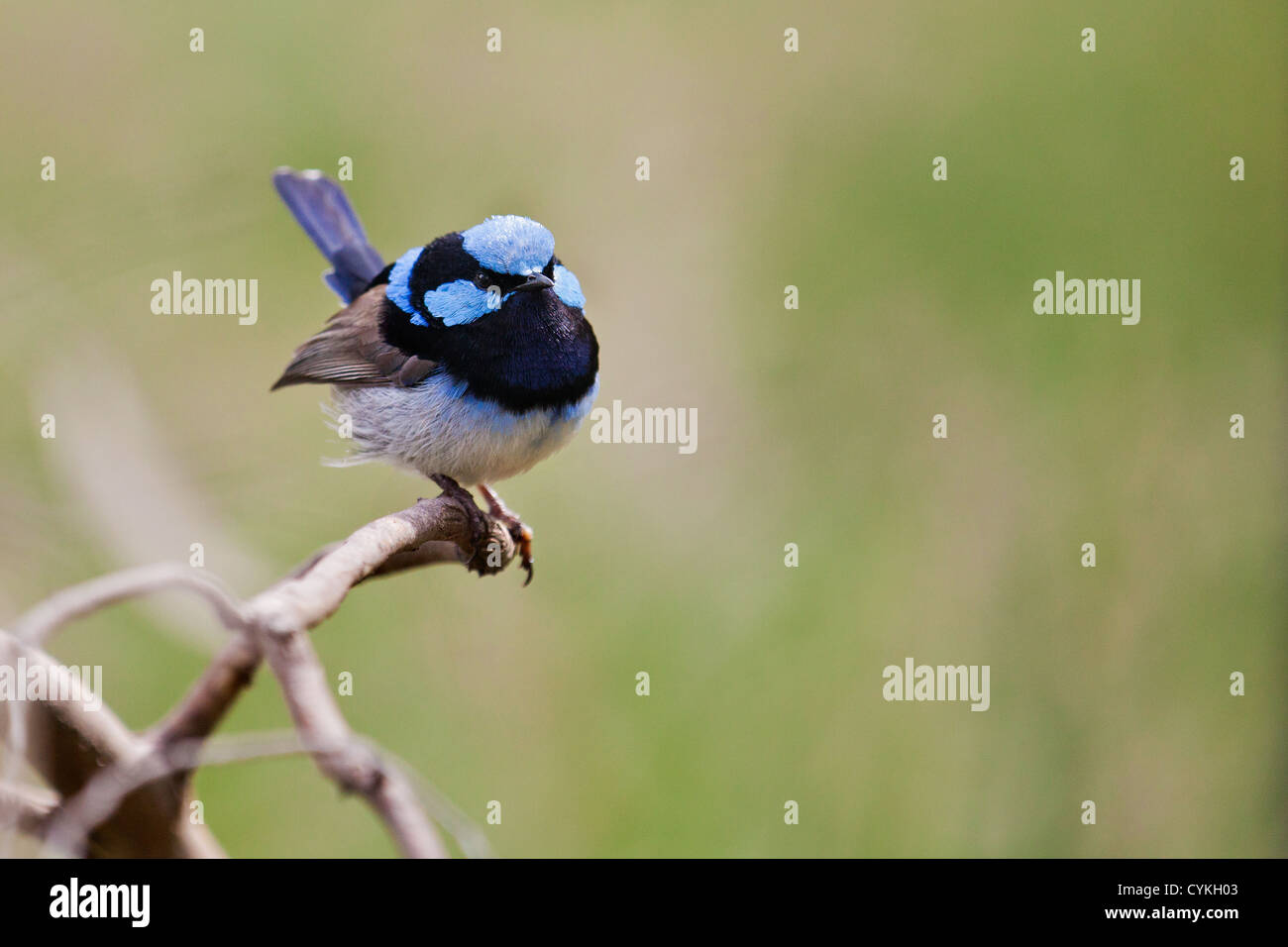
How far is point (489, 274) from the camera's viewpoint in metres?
3.67

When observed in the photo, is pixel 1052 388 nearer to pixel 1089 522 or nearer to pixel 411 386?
pixel 1089 522

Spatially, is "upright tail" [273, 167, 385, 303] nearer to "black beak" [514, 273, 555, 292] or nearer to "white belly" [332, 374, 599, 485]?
"white belly" [332, 374, 599, 485]

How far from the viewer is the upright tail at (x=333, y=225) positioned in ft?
16.4

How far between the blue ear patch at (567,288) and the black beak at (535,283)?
110 mm

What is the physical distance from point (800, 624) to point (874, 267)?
197 cm

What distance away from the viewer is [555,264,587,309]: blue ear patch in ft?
12.3

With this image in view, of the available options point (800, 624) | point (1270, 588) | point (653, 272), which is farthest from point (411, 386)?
point (1270, 588)

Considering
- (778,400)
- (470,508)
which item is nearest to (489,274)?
(470,508)

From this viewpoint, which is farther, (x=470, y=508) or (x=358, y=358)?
(x=358, y=358)

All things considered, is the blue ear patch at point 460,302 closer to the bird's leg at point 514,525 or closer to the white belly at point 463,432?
the white belly at point 463,432

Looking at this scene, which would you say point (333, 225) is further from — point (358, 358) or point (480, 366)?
point (480, 366)

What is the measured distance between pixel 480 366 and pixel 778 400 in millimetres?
2809

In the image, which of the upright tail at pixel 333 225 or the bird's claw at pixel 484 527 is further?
the upright tail at pixel 333 225

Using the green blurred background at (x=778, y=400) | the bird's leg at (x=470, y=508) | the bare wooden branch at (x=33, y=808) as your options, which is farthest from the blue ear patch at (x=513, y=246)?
the bare wooden branch at (x=33, y=808)
